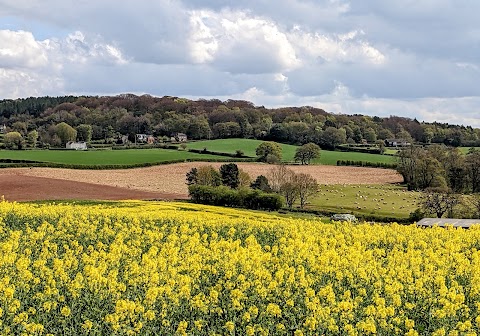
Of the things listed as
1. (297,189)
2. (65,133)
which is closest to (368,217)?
(297,189)

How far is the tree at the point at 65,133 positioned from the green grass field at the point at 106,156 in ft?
78.1

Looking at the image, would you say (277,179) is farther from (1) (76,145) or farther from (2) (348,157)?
(1) (76,145)

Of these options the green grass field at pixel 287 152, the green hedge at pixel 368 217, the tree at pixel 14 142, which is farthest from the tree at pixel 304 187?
the tree at pixel 14 142

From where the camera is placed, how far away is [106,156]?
124 m

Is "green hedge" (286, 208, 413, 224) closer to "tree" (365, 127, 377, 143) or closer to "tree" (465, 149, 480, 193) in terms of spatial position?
"tree" (465, 149, 480, 193)

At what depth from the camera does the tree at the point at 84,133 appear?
163m

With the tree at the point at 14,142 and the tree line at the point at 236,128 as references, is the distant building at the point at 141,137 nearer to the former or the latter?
the tree line at the point at 236,128

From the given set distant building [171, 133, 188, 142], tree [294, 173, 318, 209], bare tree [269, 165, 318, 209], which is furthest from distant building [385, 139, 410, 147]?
tree [294, 173, 318, 209]

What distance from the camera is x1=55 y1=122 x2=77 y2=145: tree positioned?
155m

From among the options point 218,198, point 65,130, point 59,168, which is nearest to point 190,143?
point 65,130

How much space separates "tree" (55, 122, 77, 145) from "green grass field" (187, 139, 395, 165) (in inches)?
1177

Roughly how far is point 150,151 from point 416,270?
123886 mm

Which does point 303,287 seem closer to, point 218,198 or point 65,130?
point 218,198

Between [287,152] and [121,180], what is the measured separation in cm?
6171
